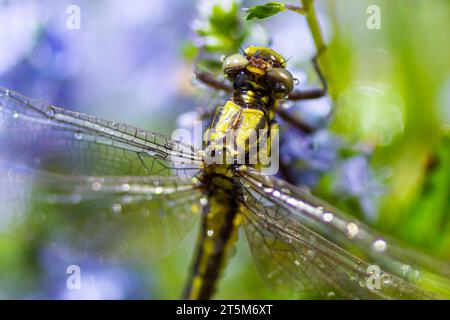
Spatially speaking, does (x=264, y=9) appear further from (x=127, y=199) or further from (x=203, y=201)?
(x=127, y=199)

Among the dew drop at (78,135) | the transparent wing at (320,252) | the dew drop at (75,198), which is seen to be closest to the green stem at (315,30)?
the transparent wing at (320,252)

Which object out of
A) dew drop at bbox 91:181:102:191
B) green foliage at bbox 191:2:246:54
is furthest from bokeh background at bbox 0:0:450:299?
dew drop at bbox 91:181:102:191

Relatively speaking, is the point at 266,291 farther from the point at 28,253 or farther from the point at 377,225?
the point at 28,253

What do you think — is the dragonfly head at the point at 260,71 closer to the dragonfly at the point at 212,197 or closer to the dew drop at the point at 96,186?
the dragonfly at the point at 212,197

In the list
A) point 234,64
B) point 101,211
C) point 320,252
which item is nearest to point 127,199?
point 101,211

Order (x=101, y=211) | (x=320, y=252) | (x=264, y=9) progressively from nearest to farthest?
(x=264, y=9) < (x=320, y=252) < (x=101, y=211)
